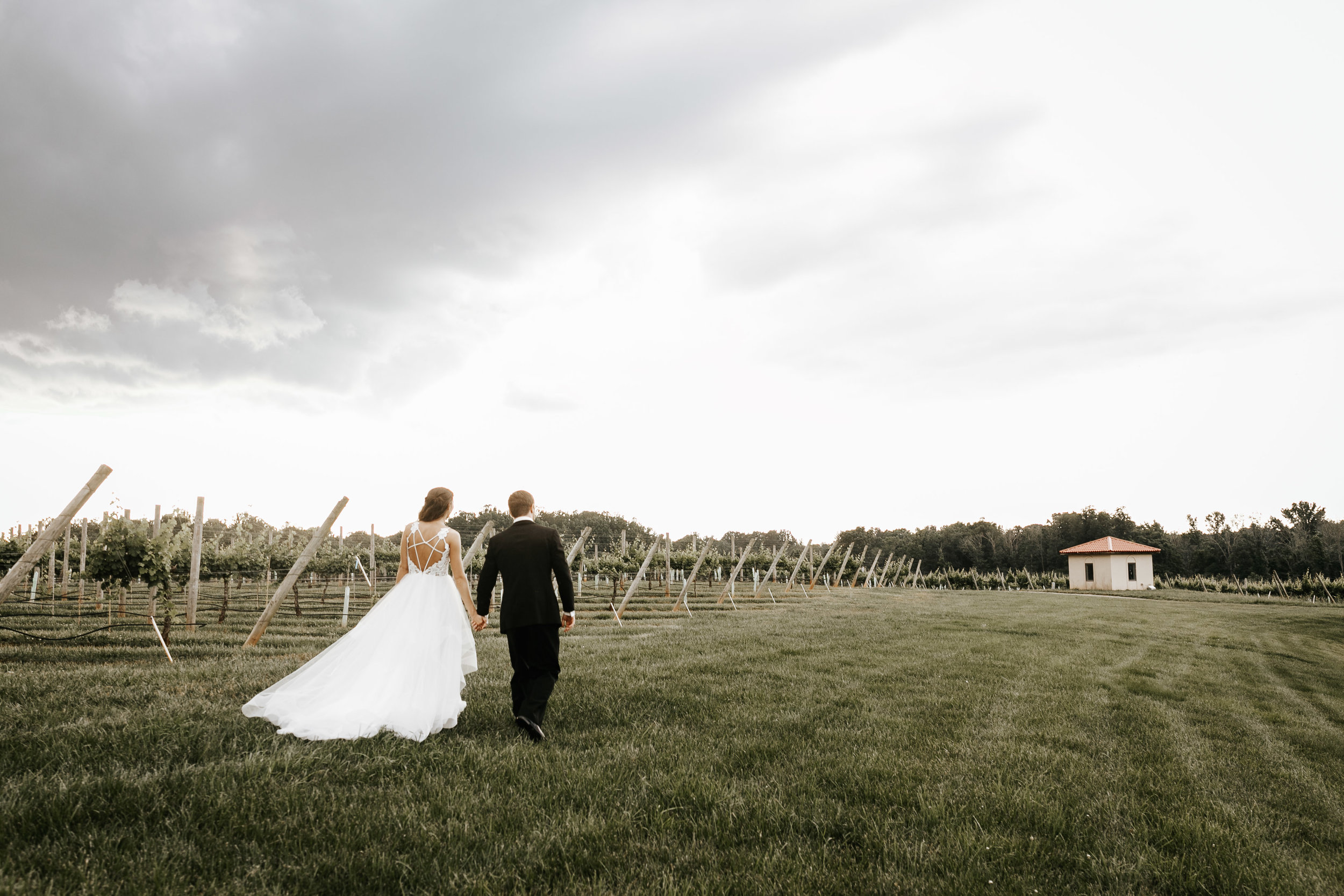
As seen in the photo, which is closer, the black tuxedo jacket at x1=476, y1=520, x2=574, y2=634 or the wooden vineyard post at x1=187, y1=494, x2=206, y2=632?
the black tuxedo jacket at x1=476, y1=520, x2=574, y2=634

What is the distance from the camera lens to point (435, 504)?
6629mm

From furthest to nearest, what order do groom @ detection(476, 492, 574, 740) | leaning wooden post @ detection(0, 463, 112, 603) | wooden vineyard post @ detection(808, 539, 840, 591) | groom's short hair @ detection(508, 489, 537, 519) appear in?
wooden vineyard post @ detection(808, 539, 840, 591) → leaning wooden post @ detection(0, 463, 112, 603) → groom's short hair @ detection(508, 489, 537, 519) → groom @ detection(476, 492, 574, 740)

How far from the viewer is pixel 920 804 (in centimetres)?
434

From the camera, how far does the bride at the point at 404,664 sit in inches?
Result: 216

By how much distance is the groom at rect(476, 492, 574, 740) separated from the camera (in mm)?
6012

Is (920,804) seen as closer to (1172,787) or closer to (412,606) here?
(1172,787)

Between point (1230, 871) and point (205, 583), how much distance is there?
45.7 m

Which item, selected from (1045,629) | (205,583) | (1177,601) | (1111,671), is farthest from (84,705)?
(1177,601)

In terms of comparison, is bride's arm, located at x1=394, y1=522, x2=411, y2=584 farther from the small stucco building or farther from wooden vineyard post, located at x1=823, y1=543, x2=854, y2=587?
the small stucco building

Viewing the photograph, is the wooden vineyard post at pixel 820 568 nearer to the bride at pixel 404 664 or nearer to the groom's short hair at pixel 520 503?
the bride at pixel 404 664

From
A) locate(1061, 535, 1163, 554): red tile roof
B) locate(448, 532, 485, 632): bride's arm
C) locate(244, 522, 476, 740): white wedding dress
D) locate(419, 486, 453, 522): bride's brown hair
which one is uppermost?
locate(419, 486, 453, 522): bride's brown hair

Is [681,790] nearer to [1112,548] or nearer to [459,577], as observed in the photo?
[459,577]

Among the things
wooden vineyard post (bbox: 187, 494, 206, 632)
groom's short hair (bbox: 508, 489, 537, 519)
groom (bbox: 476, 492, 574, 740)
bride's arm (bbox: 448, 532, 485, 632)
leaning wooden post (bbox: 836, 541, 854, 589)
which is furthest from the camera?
leaning wooden post (bbox: 836, 541, 854, 589)

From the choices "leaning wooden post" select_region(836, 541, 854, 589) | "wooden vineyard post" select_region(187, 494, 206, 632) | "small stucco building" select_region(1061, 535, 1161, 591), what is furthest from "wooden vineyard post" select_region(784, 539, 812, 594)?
"small stucco building" select_region(1061, 535, 1161, 591)
